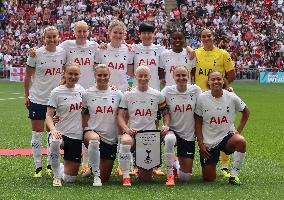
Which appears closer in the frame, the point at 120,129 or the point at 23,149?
the point at 120,129

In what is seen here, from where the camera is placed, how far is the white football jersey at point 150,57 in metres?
10.3

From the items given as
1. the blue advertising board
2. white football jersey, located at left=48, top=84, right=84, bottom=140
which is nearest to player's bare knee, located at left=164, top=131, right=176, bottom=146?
white football jersey, located at left=48, top=84, right=84, bottom=140

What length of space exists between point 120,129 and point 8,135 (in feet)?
21.3

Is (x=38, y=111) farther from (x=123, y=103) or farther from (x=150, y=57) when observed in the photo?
(x=150, y=57)

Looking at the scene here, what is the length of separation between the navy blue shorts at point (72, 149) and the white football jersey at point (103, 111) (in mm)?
260

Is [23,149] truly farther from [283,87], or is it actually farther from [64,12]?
[64,12]

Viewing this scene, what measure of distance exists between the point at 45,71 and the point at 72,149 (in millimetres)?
1340

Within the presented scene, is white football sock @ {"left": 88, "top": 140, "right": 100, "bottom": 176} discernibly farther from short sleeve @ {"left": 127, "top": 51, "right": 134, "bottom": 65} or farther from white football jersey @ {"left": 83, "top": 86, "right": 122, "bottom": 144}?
short sleeve @ {"left": 127, "top": 51, "right": 134, "bottom": 65}

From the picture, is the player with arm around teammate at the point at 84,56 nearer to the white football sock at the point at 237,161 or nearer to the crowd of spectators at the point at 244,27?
the white football sock at the point at 237,161

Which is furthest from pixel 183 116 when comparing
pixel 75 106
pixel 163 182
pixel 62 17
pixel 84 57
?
pixel 62 17

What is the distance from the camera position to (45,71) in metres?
10.1

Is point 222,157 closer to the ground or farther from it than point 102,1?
closer to the ground

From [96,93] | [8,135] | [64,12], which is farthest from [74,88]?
[64,12]

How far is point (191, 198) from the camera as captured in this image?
8031 millimetres
